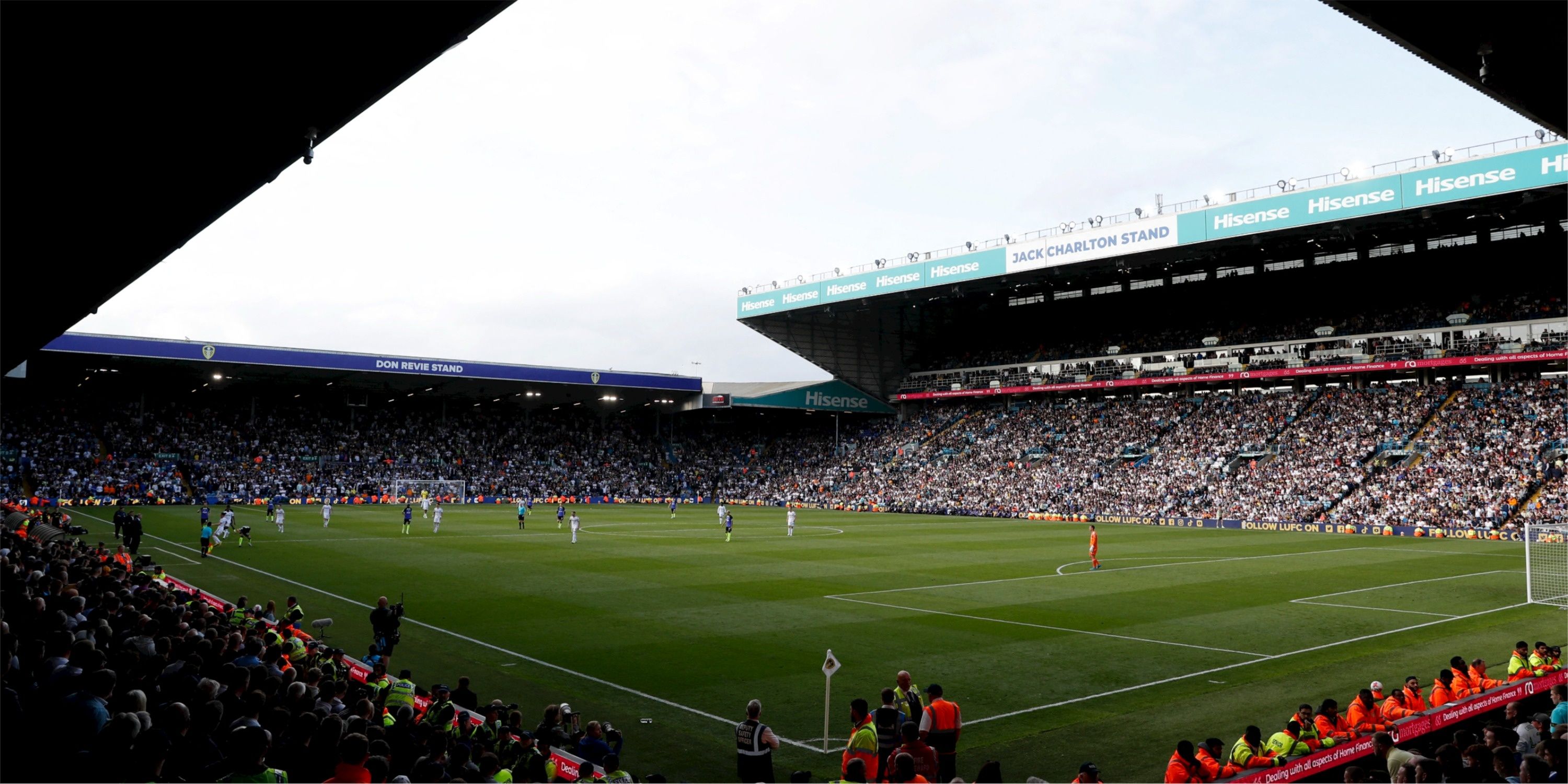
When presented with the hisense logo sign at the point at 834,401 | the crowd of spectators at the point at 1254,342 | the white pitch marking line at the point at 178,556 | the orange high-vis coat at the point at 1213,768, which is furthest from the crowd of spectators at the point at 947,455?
the orange high-vis coat at the point at 1213,768

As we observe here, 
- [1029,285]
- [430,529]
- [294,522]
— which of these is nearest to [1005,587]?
[430,529]

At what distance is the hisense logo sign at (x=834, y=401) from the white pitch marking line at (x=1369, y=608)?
181 ft

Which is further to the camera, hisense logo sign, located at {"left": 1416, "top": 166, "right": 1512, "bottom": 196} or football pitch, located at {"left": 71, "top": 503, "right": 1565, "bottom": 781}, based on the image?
hisense logo sign, located at {"left": 1416, "top": 166, "right": 1512, "bottom": 196}

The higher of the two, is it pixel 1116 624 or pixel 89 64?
pixel 89 64

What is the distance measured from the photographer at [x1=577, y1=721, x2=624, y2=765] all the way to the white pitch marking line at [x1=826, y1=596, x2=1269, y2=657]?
12895 millimetres

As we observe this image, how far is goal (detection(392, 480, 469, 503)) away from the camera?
216 ft

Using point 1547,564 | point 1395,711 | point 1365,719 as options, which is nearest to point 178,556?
point 1365,719

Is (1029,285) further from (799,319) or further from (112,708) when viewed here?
(112,708)

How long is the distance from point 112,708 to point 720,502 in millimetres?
70077

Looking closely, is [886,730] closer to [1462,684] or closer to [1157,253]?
[1462,684]

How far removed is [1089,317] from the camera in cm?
7319

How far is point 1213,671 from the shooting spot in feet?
54.9

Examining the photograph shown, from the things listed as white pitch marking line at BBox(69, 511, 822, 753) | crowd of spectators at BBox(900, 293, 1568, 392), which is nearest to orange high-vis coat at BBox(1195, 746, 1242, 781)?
white pitch marking line at BBox(69, 511, 822, 753)

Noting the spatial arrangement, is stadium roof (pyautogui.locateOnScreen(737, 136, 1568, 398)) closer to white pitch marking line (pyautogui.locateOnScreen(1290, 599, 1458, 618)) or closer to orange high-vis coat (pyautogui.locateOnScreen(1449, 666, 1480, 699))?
white pitch marking line (pyautogui.locateOnScreen(1290, 599, 1458, 618))
